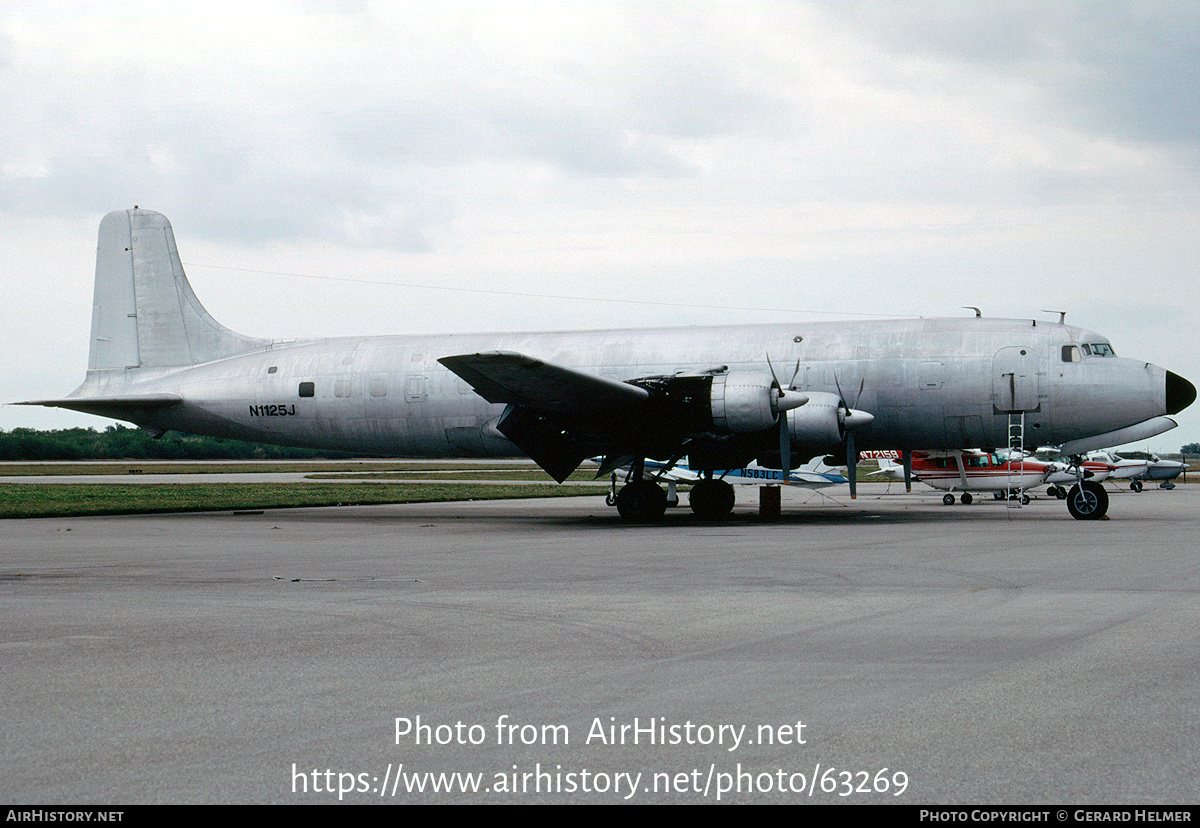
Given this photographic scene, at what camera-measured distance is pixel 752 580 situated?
39.9 ft

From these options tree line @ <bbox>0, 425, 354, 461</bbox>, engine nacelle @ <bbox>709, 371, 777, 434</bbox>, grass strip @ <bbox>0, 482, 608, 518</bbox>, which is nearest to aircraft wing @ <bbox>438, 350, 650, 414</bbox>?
engine nacelle @ <bbox>709, 371, 777, 434</bbox>

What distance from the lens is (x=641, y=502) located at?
77.7 ft

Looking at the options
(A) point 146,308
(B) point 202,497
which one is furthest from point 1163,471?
(A) point 146,308

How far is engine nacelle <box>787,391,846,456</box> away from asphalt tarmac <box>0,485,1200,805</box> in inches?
329

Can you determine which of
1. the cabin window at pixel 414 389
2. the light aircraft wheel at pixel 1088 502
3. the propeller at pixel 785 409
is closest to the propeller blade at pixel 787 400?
the propeller at pixel 785 409

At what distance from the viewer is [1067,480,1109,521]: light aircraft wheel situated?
23375 mm

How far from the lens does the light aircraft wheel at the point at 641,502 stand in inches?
931

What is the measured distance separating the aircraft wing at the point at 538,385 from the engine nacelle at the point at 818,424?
3203 millimetres

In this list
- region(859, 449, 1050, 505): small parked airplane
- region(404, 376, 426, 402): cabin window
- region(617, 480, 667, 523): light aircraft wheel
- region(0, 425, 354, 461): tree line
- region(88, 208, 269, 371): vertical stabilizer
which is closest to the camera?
region(617, 480, 667, 523): light aircraft wheel

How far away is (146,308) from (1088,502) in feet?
77.7

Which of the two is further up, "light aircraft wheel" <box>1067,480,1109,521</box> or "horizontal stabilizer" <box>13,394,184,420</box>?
"horizontal stabilizer" <box>13,394,184,420</box>

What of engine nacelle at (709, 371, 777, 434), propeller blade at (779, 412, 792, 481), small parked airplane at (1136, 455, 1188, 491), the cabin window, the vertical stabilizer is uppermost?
the vertical stabilizer

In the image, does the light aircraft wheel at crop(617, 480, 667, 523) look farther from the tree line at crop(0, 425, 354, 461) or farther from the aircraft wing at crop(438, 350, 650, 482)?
the tree line at crop(0, 425, 354, 461)

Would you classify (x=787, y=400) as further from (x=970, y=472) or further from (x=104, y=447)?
(x=104, y=447)
